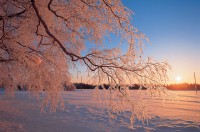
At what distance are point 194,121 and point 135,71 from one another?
5.23m

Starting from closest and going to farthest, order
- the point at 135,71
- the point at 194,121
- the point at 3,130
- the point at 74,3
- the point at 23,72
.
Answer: the point at 135,71 < the point at 74,3 < the point at 23,72 < the point at 3,130 < the point at 194,121

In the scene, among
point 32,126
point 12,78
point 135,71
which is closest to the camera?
point 135,71

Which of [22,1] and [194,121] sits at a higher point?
[22,1]

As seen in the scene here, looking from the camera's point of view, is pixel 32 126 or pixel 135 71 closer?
pixel 135 71

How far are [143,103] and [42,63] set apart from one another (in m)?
2.77

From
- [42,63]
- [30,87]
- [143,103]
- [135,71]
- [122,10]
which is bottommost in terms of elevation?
[143,103]

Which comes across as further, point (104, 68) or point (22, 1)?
point (22, 1)

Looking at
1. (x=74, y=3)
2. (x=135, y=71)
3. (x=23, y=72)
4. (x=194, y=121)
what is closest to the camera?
(x=135, y=71)

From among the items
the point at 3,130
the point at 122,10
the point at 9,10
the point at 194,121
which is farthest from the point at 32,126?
the point at 194,121

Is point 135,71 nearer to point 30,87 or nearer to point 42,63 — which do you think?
point 42,63

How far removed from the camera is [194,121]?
24.8ft

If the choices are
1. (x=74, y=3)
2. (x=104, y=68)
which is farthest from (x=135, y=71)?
(x=74, y=3)

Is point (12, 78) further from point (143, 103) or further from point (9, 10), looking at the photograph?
point (143, 103)

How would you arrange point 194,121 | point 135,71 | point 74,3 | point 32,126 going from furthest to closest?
point 194,121, point 32,126, point 74,3, point 135,71
